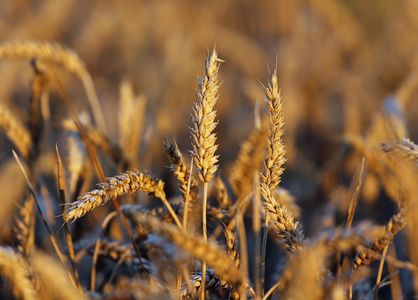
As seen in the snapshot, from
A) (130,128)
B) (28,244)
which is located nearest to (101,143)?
(130,128)

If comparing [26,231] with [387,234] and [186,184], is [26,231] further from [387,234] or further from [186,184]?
[387,234]

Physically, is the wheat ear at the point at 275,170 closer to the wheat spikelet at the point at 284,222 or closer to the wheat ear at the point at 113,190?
the wheat spikelet at the point at 284,222

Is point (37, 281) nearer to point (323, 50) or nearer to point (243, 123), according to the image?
point (243, 123)

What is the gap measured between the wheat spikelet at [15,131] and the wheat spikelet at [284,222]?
897mm

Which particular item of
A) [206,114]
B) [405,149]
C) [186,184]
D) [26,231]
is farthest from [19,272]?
[405,149]

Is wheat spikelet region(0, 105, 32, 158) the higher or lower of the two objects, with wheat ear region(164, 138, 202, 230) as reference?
higher

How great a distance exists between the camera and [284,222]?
76 centimetres

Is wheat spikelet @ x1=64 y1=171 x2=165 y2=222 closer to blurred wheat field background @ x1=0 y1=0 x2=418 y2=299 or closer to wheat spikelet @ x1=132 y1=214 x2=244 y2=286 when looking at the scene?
blurred wheat field background @ x1=0 y1=0 x2=418 y2=299

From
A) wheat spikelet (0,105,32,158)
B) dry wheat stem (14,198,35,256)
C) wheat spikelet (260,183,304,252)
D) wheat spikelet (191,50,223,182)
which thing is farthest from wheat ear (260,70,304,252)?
wheat spikelet (0,105,32,158)

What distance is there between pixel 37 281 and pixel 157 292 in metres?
0.32

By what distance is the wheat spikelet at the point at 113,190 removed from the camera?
697 mm

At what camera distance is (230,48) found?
10.0 feet

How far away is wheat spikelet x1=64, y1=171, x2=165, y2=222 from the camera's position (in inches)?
27.4

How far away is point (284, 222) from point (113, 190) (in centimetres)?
33
